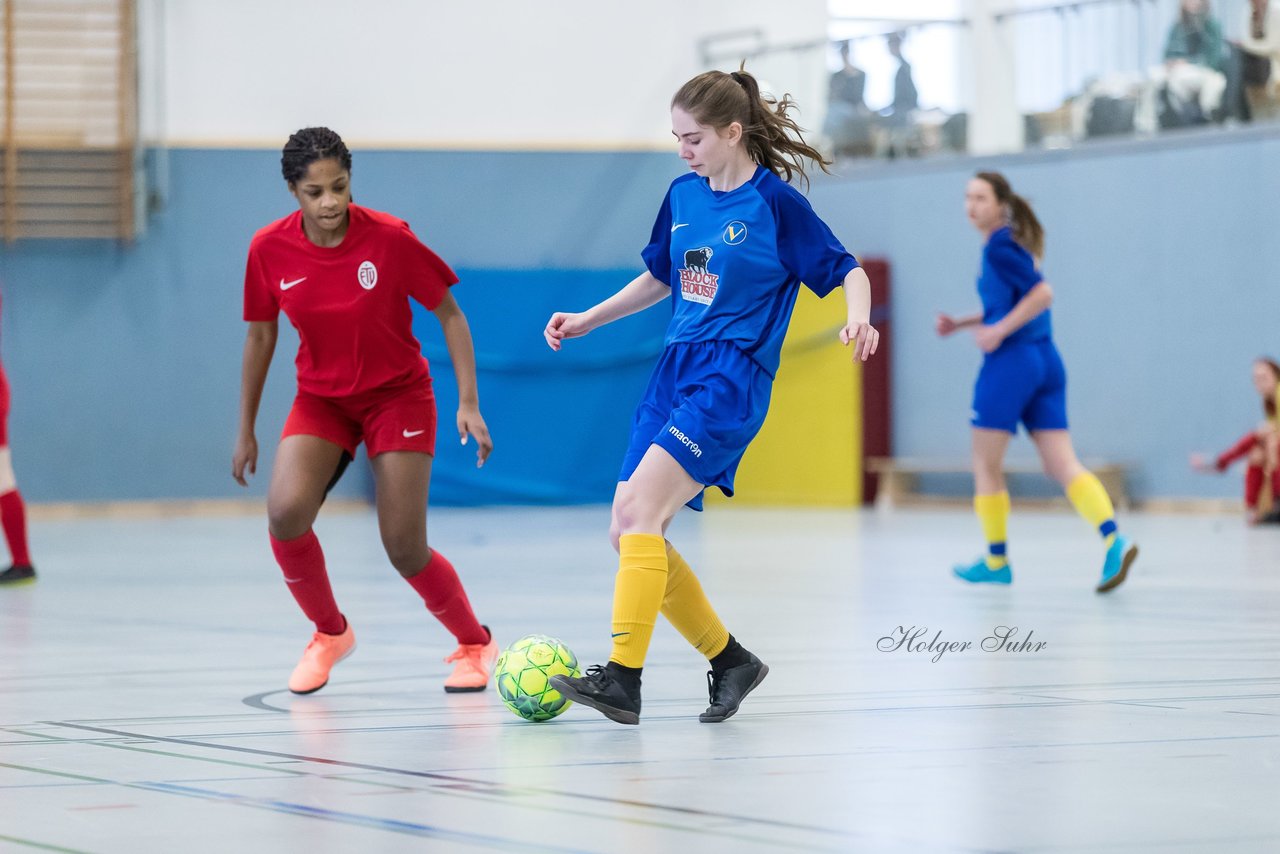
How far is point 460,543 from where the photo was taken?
12312 millimetres

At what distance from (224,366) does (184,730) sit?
13.3m

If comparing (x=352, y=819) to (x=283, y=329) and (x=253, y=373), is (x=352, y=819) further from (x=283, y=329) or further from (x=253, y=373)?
(x=283, y=329)

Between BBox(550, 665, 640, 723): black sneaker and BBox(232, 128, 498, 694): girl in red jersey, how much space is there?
35.4 inches

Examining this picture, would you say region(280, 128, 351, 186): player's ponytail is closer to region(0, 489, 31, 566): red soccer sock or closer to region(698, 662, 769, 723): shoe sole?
region(698, 662, 769, 723): shoe sole

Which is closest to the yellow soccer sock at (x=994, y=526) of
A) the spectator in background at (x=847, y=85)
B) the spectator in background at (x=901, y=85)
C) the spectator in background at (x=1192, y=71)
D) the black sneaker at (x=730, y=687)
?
the black sneaker at (x=730, y=687)

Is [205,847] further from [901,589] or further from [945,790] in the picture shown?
[901,589]

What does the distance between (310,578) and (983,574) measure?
4106mm

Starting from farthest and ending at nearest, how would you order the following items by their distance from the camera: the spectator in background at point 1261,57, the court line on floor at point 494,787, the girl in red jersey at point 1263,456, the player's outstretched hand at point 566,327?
the spectator in background at point 1261,57 → the girl in red jersey at point 1263,456 → the player's outstretched hand at point 566,327 → the court line on floor at point 494,787

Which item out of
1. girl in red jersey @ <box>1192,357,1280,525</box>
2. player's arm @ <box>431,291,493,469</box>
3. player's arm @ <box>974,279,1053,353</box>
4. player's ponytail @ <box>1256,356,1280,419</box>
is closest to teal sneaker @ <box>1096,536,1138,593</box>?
player's arm @ <box>974,279,1053,353</box>

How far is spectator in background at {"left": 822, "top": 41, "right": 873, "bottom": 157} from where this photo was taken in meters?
17.4

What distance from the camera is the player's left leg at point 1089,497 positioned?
8.15 metres

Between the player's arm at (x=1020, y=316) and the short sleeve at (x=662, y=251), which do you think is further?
the player's arm at (x=1020, y=316)

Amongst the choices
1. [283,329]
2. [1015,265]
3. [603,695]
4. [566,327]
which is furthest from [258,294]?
[283,329]

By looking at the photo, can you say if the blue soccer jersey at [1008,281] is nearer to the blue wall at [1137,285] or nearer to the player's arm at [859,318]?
the player's arm at [859,318]
